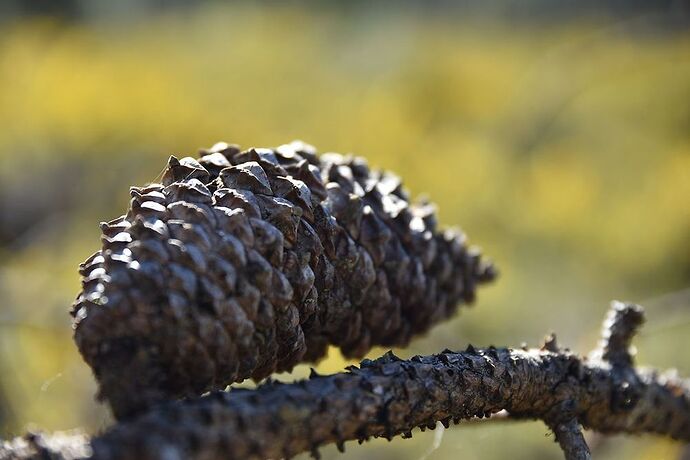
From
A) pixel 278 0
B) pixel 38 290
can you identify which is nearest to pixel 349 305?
pixel 38 290

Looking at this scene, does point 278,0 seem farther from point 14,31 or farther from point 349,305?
point 349,305

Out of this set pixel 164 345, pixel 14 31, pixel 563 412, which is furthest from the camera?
pixel 14 31

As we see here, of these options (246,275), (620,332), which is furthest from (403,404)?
(620,332)

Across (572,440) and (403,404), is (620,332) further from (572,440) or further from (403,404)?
(403,404)

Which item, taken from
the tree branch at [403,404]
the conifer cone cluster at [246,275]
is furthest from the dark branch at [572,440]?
the conifer cone cluster at [246,275]

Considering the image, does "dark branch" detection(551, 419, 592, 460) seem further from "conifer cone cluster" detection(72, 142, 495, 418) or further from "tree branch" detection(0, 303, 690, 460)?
"conifer cone cluster" detection(72, 142, 495, 418)

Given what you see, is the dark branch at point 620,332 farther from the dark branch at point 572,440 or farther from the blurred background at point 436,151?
the blurred background at point 436,151

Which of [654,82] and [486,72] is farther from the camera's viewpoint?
[486,72]
